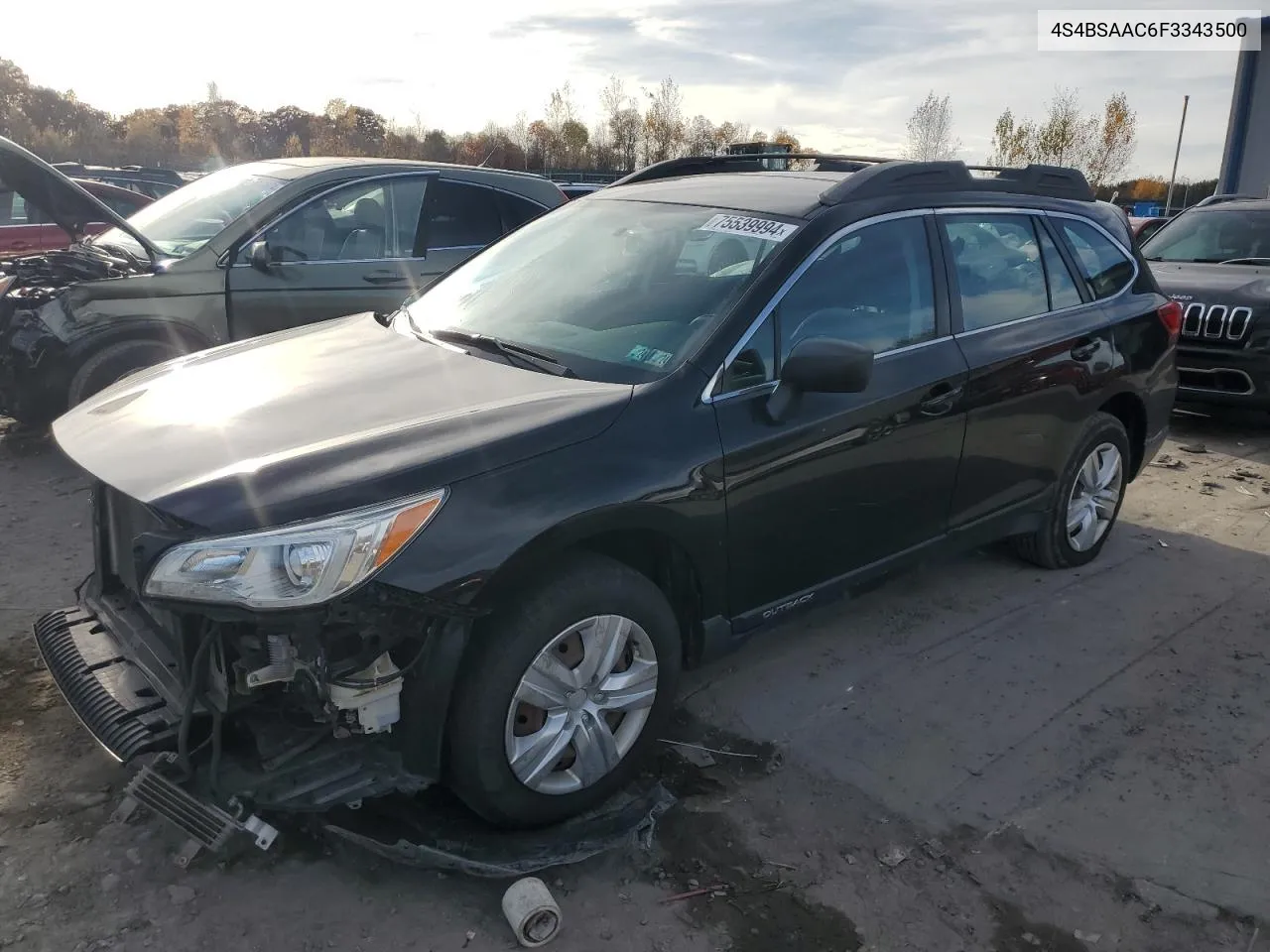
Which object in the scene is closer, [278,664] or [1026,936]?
[278,664]

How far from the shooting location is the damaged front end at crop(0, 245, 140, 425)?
224 inches

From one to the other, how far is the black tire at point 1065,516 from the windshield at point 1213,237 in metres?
4.62

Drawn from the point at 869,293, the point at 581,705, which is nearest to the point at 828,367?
the point at 869,293

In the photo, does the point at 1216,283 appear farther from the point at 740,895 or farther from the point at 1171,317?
the point at 740,895

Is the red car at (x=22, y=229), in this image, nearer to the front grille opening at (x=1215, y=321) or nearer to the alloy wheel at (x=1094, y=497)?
the alloy wheel at (x=1094, y=497)

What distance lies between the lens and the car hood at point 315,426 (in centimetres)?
239

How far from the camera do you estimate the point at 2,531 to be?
4.93 m

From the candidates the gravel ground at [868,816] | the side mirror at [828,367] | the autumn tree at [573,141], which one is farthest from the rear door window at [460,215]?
the autumn tree at [573,141]

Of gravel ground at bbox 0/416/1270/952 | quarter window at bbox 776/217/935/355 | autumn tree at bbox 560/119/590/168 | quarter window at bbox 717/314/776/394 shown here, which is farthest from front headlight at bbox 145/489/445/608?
autumn tree at bbox 560/119/590/168

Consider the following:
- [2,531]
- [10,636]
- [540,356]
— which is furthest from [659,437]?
[2,531]

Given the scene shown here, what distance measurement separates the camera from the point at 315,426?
2.72 meters

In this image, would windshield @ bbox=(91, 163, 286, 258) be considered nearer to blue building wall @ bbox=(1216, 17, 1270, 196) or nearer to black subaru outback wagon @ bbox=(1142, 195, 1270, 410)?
black subaru outback wagon @ bbox=(1142, 195, 1270, 410)

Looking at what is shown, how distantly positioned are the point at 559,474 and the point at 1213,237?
8.34 metres

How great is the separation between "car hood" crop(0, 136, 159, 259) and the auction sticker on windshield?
3.88 metres
